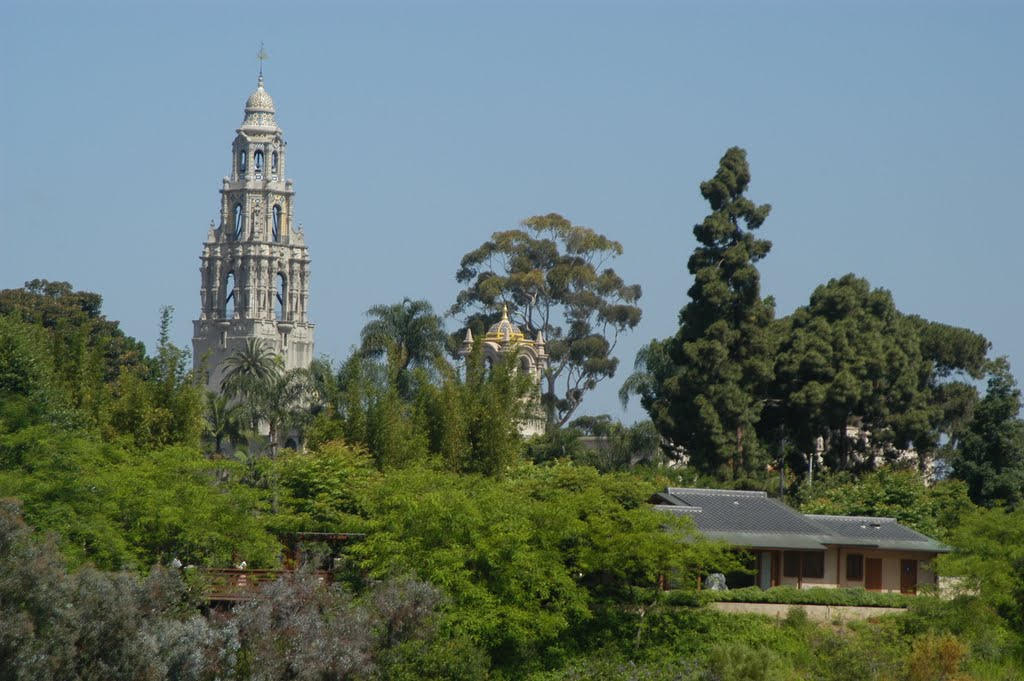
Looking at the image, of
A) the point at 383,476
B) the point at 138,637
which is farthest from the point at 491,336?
the point at 138,637

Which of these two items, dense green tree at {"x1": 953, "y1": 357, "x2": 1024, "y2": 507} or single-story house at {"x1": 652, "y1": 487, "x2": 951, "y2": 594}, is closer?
single-story house at {"x1": 652, "y1": 487, "x2": 951, "y2": 594}

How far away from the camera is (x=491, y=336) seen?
10044 centimetres

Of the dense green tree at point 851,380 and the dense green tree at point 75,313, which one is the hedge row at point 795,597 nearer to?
the dense green tree at point 851,380

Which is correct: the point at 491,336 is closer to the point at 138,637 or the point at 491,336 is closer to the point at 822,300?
the point at 822,300

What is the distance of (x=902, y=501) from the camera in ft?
211

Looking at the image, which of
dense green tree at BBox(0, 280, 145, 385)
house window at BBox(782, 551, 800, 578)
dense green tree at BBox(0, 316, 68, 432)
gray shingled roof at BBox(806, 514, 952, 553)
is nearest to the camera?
dense green tree at BBox(0, 316, 68, 432)

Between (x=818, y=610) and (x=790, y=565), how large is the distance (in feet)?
11.6

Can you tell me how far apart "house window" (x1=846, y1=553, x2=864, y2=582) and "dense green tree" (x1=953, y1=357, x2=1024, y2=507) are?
43.4 ft

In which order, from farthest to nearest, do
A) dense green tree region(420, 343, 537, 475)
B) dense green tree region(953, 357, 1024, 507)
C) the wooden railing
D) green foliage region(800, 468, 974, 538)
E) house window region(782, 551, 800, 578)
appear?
dense green tree region(953, 357, 1024, 507)
green foliage region(800, 468, 974, 538)
dense green tree region(420, 343, 537, 475)
house window region(782, 551, 800, 578)
the wooden railing

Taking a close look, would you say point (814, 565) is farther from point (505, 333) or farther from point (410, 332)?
point (505, 333)

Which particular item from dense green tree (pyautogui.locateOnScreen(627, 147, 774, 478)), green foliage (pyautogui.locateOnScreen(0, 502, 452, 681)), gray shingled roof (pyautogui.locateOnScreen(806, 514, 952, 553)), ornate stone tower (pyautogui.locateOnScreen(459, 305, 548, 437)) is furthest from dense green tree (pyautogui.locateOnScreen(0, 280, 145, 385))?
green foliage (pyautogui.locateOnScreen(0, 502, 452, 681))

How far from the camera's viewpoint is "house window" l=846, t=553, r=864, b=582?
5569cm

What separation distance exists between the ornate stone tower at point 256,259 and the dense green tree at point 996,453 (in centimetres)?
5490

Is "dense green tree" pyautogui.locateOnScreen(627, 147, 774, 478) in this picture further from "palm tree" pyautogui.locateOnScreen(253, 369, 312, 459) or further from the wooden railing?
the wooden railing
